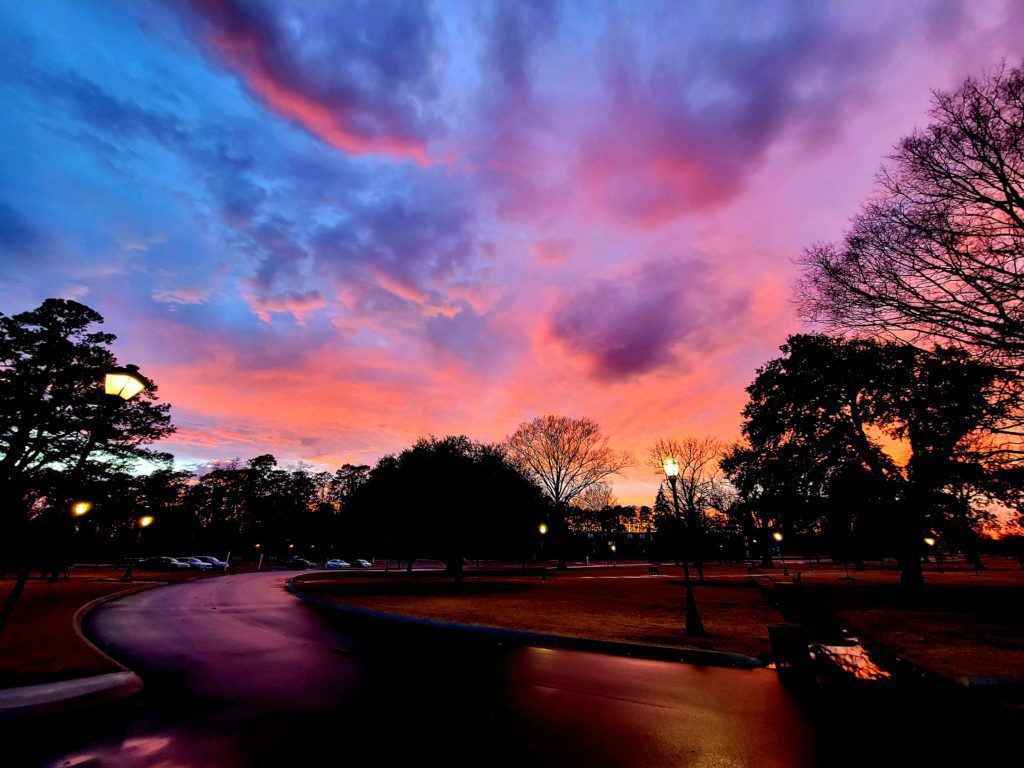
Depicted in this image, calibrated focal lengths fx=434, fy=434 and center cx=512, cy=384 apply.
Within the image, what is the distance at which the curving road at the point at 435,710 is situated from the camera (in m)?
4.87

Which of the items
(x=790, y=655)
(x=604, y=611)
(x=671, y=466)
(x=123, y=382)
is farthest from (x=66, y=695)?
(x=604, y=611)

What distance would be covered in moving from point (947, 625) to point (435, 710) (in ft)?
54.5

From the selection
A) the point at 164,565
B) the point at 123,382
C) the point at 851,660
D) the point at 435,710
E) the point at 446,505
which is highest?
the point at 123,382

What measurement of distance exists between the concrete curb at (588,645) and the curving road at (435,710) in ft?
1.63

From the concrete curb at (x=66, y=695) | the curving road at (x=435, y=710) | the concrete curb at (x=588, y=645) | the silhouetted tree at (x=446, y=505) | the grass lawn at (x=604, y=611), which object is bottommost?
the grass lawn at (x=604, y=611)

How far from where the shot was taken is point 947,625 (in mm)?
13531

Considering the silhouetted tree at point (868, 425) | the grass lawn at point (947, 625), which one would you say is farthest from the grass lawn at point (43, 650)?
the silhouetted tree at point (868, 425)

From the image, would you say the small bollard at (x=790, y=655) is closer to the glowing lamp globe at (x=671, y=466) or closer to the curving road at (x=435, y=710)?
the curving road at (x=435, y=710)

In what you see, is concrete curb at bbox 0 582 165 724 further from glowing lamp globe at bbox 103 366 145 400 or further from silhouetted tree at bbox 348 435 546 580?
silhouetted tree at bbox 348 435 546 580

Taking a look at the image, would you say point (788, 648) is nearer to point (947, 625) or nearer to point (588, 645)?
point (588, 645)

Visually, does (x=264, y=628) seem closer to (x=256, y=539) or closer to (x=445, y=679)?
(x=445, y=679)

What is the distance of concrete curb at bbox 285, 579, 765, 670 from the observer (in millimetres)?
9148

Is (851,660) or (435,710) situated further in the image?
(851,660)

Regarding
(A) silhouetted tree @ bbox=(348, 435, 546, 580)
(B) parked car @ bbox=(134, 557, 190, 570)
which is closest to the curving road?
(A) silhouetted tree @ bbox=(348, 435, 546, 580)
